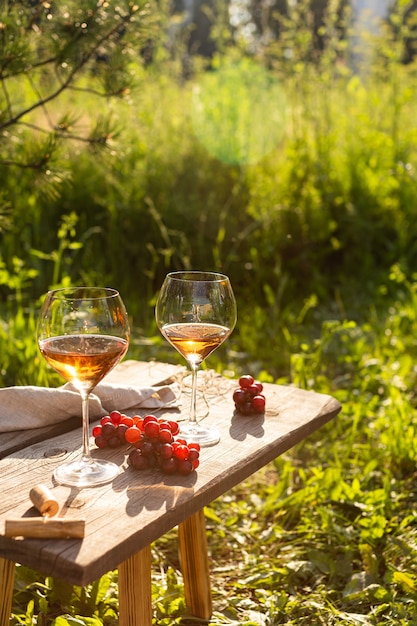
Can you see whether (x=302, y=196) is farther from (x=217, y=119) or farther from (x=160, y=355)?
(x=160, y=355)

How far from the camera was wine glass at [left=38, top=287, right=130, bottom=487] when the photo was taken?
133cm

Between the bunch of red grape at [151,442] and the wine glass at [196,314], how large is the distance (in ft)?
0.33

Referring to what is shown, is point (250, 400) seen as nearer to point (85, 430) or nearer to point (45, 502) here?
point (85, 430)

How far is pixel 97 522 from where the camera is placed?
3.98ft

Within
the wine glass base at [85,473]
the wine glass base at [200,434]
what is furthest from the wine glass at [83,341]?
the wine glass base at [200,434]

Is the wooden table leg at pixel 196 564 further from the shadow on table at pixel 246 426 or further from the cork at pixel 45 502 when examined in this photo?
the cork at pixel 45 502

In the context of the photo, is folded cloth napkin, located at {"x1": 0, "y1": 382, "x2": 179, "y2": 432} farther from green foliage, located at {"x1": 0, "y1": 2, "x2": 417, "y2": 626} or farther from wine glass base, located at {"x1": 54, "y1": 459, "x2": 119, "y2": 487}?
green foliage, located at {"x1": 0, "y1": 2, "x2": 417, "y2": 626}

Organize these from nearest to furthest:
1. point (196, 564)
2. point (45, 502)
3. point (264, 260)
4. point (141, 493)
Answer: point (45, 502), point (141, 493), point (196, 564), point (264, 260)

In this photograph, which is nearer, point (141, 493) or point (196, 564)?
point (141, 493)

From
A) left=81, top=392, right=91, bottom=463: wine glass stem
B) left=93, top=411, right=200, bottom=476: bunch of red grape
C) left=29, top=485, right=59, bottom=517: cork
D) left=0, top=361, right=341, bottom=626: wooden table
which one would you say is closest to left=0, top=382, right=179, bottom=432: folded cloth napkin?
left=0, top=361, right=341, bottom=626: wooden table

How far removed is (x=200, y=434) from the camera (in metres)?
1.58

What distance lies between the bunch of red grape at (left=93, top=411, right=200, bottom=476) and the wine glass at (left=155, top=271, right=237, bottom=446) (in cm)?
10

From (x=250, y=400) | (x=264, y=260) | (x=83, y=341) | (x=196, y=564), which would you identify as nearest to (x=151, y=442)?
(x=83, y=341)

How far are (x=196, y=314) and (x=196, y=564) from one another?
2.53ft
